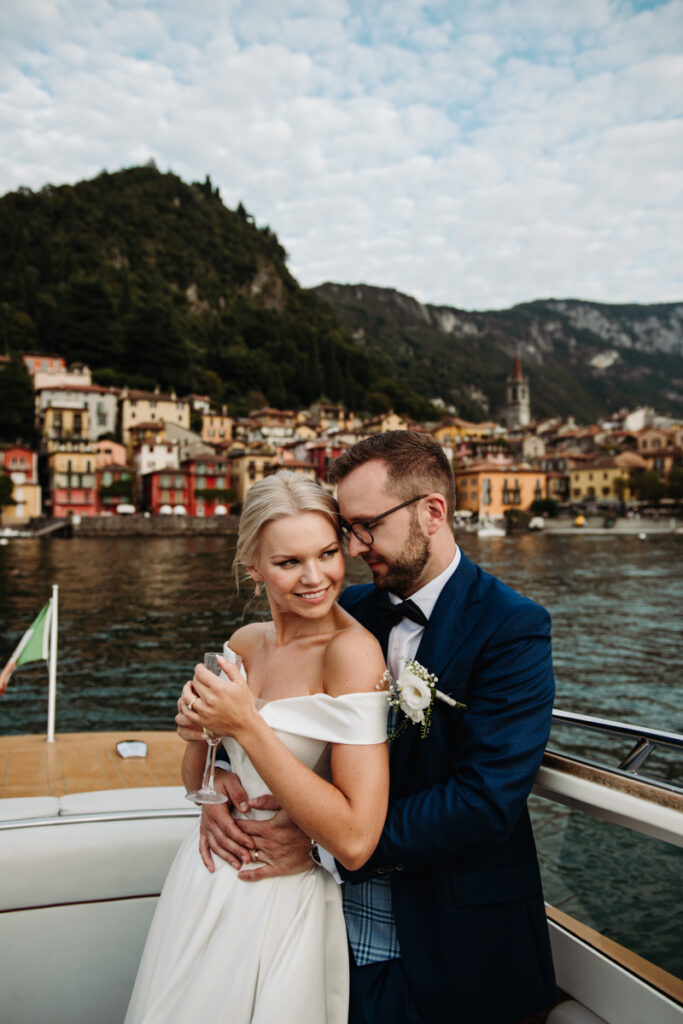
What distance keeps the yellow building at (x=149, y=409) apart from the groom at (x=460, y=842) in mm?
67418

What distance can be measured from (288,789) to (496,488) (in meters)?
73.4

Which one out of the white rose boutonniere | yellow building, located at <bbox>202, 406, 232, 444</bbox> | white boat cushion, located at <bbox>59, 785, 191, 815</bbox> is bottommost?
white boat cushion, located at <bbox>59, 785, 191, 815</bbox>

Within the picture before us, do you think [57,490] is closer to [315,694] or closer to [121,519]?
[121,519]

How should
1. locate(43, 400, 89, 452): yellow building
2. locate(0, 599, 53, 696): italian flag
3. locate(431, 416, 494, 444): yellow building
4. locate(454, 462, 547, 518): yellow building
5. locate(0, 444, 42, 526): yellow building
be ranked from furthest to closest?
1. locate(431, 416, 494, 444): yellow building
2. locate(454, 462, 547, 518): yellow building
3. locate(43, 400, 89, 452): yellow building
4. locate(0, 444, 42, 526): yellow building
5. locate(0, 599, 53, 696): italian flag

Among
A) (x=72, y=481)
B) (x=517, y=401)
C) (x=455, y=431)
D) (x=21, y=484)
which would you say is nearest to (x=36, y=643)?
(x=21, y=484)

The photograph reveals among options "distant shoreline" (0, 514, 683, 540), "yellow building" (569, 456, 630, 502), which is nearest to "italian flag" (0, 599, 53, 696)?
"distant shoreline" (0, 514, 683, 540)

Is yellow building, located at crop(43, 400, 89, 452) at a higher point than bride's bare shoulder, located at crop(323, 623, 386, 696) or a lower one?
higher

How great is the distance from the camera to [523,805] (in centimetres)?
164

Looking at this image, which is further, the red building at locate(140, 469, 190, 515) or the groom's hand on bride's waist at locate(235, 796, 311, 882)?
the red building at locate(140, 469, 190, 515)

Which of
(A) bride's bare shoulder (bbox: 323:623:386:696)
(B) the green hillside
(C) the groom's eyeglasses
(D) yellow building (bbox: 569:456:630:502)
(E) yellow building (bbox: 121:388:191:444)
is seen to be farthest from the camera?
(B) the green hillside

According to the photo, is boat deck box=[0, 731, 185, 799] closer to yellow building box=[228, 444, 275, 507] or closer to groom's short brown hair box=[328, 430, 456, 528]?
groom's short brown hair box=[328, 430, 456, 528]

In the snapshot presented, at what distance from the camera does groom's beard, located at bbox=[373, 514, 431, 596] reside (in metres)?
1.86

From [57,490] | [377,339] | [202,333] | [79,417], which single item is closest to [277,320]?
[202,333]

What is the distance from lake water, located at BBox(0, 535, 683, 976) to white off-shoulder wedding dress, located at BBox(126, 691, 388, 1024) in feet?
1.28
